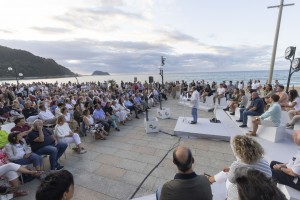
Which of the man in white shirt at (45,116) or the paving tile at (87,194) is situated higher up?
the man in white shirt at (45,116)

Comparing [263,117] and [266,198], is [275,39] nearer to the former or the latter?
[263,117]

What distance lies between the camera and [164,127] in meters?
7.31

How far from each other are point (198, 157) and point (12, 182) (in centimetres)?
398

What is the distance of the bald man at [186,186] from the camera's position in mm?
1602

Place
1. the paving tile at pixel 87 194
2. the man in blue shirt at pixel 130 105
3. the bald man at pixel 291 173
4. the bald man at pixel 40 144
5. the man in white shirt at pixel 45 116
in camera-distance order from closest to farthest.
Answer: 1. the bald man at pixel 291 173
2. the paving tile at pixel 87 194
3. the bald man at pixel 40 144
4. the man in white shirt at pixel 45 116
5. the man in blue shirt at pixel 130 105

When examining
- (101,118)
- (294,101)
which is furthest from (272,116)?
(101,118)

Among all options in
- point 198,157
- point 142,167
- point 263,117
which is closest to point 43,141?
point 142,167

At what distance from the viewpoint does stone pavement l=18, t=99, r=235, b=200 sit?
3.42 m

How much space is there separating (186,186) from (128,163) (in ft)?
9.94

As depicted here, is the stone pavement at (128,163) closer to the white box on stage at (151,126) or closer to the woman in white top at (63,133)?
the white box on stage at (151,126)

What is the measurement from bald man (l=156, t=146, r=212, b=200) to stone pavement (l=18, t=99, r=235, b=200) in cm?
185

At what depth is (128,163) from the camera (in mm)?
4414

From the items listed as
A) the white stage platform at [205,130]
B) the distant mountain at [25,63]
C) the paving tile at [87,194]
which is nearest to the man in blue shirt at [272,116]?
the white stage platform at [205,130]

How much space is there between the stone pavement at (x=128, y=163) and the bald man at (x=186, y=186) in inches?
72.8
